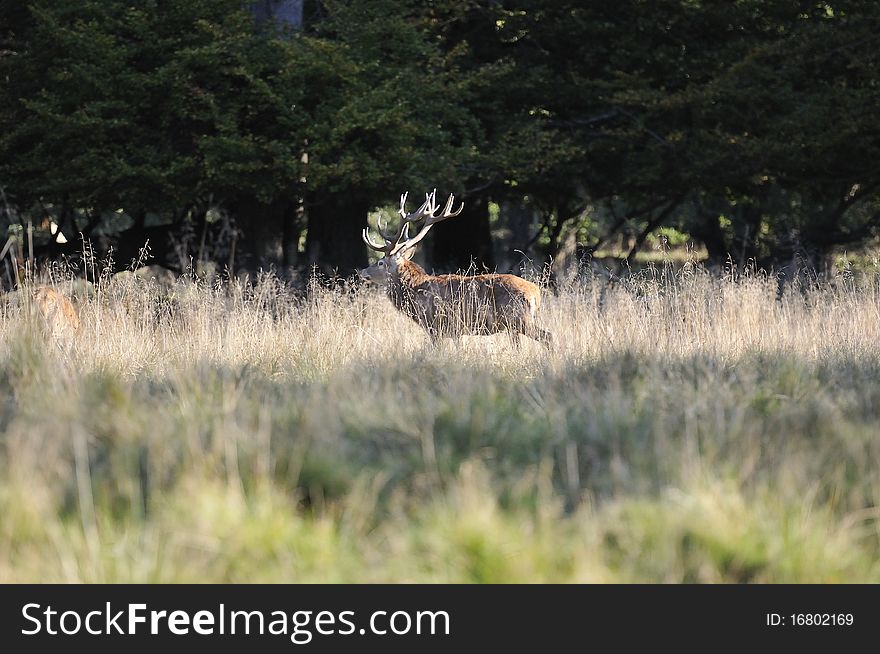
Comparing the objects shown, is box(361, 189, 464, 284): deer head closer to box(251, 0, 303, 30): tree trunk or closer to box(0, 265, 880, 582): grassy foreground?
box(0, 265, 880, 582): grassy foreground

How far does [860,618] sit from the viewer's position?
411cm

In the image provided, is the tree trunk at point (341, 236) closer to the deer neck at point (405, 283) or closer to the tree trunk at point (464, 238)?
the tree trunk at point (464, 238)

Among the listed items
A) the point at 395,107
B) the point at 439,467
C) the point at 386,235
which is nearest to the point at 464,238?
the point at 395,107

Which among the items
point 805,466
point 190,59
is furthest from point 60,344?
point 190,59

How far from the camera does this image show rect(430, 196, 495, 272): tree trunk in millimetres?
21422

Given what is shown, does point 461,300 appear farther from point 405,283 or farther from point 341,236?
point 341,236

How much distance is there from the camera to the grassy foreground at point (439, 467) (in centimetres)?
417

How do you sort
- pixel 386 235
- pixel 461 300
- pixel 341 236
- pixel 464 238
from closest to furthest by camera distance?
pixel 461 300 < pixel 386 235 < pixel 341 236 < pixel 464 238

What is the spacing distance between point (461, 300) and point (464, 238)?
10.9m

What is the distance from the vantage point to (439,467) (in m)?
4.99

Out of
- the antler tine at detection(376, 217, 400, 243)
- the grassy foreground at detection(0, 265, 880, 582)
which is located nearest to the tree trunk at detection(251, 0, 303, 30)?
the antler tine at detection(376, 217, 400, 243)

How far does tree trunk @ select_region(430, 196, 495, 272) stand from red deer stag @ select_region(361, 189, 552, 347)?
9.30 m

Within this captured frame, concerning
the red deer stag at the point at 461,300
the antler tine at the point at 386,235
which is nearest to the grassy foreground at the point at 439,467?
the red deer stag at the point at 461,300

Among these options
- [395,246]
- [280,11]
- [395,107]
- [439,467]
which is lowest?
[439,467]
